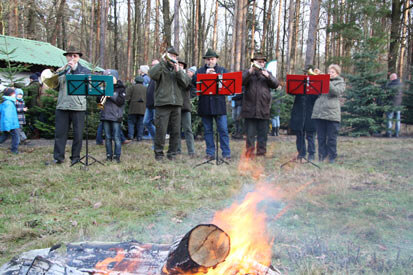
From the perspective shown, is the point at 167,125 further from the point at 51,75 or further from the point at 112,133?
the point at 51,75

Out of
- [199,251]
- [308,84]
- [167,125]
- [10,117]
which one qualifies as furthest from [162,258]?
[10,117]

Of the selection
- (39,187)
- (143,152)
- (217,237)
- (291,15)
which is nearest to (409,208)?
(217,237)

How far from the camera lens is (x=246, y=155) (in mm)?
8031

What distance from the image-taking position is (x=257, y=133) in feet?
26.3

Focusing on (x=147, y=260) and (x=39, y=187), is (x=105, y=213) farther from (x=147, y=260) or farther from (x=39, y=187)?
(x=147, y=260)

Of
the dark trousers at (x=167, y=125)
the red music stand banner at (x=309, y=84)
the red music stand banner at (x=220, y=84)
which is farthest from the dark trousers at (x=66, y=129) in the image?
the red music stand banner at (x=309, y=84)

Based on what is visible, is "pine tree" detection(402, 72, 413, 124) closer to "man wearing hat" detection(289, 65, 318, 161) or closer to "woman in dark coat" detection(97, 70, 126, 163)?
"man wearing hat" detection(289, 65, 318, 161)

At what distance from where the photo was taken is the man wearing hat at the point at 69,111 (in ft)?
22.2

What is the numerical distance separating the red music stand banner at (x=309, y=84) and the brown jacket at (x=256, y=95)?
0.69 m

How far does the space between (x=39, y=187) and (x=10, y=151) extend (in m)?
4.10

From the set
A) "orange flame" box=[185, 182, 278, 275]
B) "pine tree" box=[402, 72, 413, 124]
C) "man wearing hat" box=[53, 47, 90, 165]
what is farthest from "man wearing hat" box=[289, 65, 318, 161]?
"pine tree" box=[402, 72, 413, 124]

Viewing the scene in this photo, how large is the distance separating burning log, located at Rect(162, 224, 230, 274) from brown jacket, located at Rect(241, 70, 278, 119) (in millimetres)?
5565

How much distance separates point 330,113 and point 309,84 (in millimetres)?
983

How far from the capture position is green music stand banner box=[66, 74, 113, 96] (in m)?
6.36
